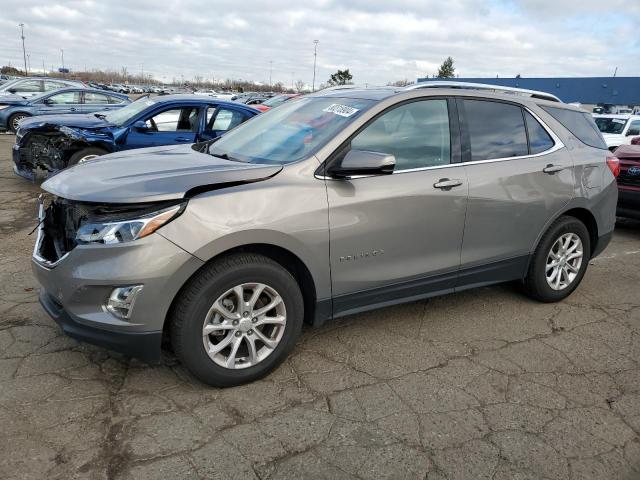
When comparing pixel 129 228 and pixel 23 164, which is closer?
pixel 129 228

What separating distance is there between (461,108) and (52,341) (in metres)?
3.31

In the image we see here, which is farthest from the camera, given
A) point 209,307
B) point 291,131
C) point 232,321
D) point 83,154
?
Answer: point 83,154

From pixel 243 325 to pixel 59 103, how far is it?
14.2m

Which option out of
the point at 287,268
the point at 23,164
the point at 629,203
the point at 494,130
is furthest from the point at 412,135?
the point at 23,164

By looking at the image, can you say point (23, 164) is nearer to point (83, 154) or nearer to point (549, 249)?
point (83, 154)

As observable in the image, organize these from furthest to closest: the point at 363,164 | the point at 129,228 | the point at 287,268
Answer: the point at 287,268
the point at 363,164
the point at 129,228

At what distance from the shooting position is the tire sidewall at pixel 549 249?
4.32 meters

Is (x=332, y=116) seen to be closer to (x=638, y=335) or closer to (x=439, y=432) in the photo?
(x=439, y=432)

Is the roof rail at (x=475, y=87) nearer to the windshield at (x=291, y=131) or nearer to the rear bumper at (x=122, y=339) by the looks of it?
the windshield at (x=291, y=131)

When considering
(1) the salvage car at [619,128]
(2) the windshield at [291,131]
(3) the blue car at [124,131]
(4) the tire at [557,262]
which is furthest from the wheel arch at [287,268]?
(1) the salvage car at [619,128]

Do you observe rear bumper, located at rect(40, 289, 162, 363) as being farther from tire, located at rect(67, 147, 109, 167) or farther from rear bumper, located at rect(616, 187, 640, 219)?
rear bumper, located at rect(616, 187, 640, 219)

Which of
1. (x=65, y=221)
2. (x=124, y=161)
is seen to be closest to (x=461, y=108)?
(x=124, y=161)

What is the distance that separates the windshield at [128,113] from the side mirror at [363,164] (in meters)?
5.75

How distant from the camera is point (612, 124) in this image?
13914 mm
